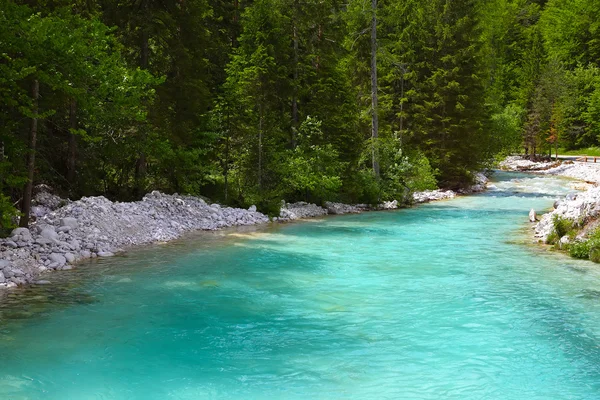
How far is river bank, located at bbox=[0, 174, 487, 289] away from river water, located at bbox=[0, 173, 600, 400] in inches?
28.4

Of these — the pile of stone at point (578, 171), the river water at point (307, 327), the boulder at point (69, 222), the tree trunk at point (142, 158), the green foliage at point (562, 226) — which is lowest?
the river water at point (307, 327)

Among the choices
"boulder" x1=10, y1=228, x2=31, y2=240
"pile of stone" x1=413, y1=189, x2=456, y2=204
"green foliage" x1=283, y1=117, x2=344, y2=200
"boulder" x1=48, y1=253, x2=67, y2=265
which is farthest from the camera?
"pile of stone" x1=413, y1=189, x2=456, y2=204

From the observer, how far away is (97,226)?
1380 centimetres

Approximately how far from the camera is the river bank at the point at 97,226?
10.9m

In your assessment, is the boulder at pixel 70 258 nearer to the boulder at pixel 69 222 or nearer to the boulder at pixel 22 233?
the boulder at pixel 22 233

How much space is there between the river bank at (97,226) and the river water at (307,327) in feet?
2.36

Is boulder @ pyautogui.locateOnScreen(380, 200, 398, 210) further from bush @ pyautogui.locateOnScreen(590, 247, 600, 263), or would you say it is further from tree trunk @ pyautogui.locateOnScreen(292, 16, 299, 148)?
bush @ pyautogui.locateOnScreen(590, 247, 600, 263)

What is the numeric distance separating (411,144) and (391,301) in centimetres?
2769

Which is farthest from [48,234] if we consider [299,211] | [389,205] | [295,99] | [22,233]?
[389,205]

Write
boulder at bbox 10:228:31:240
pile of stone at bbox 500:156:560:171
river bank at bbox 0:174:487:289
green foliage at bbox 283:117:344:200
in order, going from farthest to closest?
pile of stone at bbox 500:156:560:171, green foliage at bbox 283:117:344:200, boulder at bbox 10:228:31:240, river bank at bbox 0:174:487:289

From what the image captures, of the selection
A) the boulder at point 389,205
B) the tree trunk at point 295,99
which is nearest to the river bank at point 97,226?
the tree trunk at point 295,99

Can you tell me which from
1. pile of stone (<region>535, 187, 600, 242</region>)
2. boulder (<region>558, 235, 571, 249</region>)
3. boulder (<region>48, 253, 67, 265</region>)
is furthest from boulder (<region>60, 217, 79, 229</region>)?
pile of stone (<region>535, 187, 600, 242</region>)

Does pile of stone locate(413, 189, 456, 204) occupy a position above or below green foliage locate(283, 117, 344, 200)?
below

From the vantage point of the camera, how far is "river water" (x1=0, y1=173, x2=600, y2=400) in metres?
6.07
